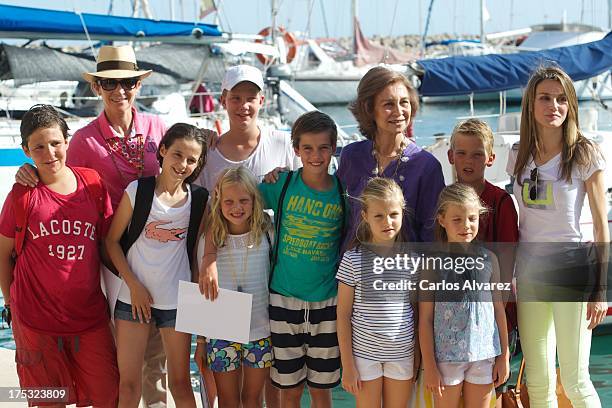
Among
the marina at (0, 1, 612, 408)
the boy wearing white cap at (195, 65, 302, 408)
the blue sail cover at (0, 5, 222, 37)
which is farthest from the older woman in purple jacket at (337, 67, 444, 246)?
the blue sail cover at (0, 5, 222, 37)

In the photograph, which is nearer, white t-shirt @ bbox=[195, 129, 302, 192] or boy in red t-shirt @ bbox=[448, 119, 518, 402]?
Result: boy in red t-shirt @ bbox=[448, 119, 518, 402]

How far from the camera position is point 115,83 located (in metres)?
4.08

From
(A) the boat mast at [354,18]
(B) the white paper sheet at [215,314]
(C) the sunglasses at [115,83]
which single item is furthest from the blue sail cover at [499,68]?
(A) the boat mast at [354,18]

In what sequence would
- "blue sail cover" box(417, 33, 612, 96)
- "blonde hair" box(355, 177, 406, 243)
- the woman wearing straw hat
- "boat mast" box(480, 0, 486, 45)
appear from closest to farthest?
"blonde hair" box(355, 177, 406, 243) < the woman wearing straw hat < "blue sail cover" box(417, 33, 612, 96) < "boat mast" box(480, 0, 486, 45)

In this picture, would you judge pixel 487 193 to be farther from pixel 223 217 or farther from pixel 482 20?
pixel 482 20

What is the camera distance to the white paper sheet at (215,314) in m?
3.66

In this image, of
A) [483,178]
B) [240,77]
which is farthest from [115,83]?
[483,178]

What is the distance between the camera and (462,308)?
3445 millimetres

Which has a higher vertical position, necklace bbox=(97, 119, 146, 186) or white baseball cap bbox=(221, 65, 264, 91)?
white baseball cap bbox=(221, 65, 264, 91)

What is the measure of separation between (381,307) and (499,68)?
21.6 feet

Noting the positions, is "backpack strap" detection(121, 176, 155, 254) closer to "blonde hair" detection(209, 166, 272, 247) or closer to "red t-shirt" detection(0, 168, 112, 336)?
"red t-shirt" detection(0, 168, 112, 336)

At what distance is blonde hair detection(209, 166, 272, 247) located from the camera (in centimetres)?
374

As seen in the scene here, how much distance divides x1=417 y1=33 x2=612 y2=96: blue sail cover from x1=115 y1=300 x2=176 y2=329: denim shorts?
5.93 meters

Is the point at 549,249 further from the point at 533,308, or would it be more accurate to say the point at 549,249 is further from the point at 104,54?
the point at 104,54
